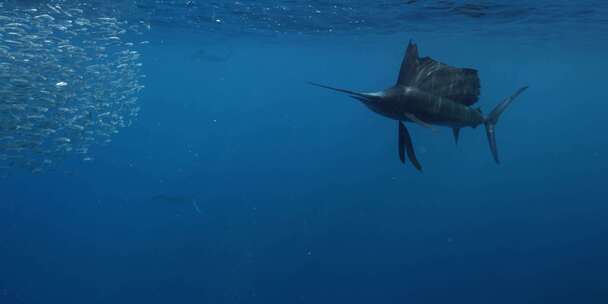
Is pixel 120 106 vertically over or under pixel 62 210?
over

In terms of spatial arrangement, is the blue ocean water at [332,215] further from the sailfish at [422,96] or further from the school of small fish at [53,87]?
the sailfish at [422,96]

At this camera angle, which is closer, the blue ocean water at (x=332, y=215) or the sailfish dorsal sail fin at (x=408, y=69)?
the sailfish dorsal sail fin at (x=408, y=69)

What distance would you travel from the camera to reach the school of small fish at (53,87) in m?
12.7

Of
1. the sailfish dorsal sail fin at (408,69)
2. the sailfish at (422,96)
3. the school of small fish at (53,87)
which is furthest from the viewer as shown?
the school of small fish at (53,87)

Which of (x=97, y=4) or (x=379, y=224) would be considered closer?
(x=97, y=4)

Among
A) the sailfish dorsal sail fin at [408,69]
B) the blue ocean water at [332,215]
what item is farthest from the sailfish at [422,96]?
the blue ocean water at [332,215]

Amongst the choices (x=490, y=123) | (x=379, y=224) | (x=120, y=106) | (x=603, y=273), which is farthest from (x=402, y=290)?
(x=120, y=106)

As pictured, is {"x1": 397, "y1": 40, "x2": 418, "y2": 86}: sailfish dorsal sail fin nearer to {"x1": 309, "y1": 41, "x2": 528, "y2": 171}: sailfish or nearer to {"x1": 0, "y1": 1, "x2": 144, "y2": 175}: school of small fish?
{"x1": 309, "y1": 41, "x2": 528, "y2": 171}: sailfish

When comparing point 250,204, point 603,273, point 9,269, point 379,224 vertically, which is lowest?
point 9,269

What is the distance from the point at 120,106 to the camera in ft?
63.8

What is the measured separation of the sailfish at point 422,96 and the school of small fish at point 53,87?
442 inches

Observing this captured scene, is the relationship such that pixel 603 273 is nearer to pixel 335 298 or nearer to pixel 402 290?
pixel 402 290

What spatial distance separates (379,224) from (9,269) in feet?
46.6

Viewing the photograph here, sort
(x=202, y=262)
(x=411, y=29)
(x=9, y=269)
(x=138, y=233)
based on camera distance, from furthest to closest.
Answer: (x=411, y=29) < (x=138, y=233) < (x=9, y=269) < (x=202, y=262)
